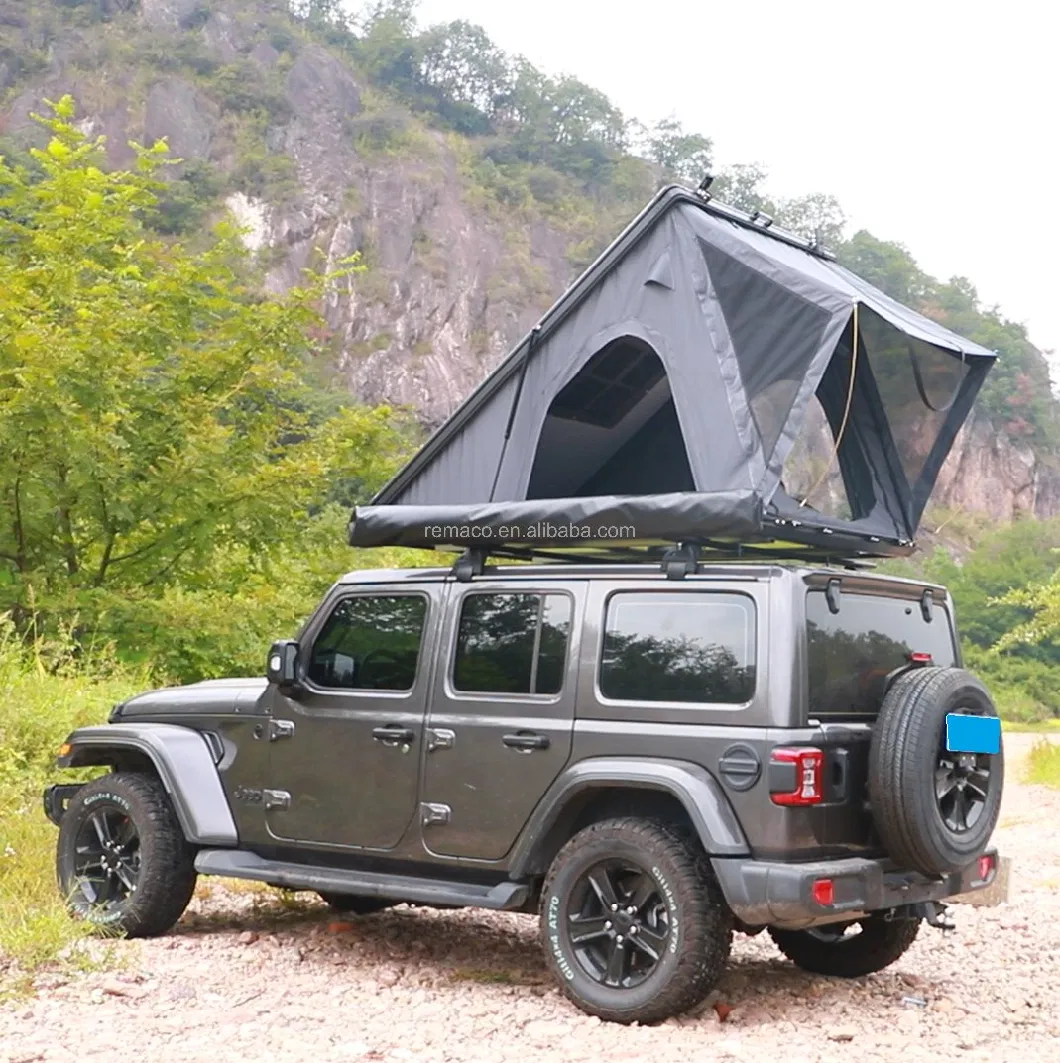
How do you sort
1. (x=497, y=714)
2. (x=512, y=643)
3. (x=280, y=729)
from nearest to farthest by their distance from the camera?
(x=497, y=714)
(x=512, y=643)
(x=280, y=729)

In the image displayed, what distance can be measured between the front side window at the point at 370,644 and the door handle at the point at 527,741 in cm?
68

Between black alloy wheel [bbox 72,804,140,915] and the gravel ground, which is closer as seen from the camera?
the gravel ground

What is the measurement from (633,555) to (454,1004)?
2.32m

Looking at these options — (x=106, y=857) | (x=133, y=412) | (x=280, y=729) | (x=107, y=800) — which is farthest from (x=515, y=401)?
(x=133, y=412)

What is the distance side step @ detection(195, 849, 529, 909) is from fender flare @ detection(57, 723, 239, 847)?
12 centimetres

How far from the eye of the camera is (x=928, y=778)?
17.2ft

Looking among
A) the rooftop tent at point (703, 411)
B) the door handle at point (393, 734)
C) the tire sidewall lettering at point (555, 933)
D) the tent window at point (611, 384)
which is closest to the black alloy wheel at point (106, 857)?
the door handle at point (393, 734)

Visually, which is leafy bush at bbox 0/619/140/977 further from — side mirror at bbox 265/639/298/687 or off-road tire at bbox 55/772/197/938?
side mirror at bbox 265/639/298/687

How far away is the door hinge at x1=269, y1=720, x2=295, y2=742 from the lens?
652 centimetres

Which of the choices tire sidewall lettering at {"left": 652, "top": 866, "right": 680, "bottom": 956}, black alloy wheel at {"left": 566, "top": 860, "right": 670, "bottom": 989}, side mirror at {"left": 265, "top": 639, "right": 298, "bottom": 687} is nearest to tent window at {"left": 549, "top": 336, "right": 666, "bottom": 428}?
side mirror at {"left": 265, "top": 639, "right": 298, "bottom": 687}

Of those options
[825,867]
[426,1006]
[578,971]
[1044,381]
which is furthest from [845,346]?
[1044,381]

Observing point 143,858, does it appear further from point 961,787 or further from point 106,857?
point 961,787

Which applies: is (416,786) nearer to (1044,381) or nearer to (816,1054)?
(816,1054)

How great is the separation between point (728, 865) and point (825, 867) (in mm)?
364
